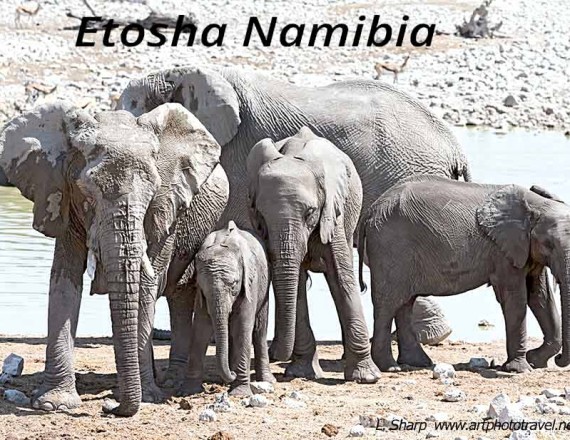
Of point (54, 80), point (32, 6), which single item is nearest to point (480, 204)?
point (54, 80)

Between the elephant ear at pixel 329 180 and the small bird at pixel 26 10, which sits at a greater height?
the small bird at pixel 26 10

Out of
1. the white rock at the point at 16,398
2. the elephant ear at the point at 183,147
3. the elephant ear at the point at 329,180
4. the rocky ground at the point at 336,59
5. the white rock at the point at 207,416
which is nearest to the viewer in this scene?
the white rock at the point at 207,416

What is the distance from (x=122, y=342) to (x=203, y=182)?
1.02 m

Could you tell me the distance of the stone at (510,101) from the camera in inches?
1057

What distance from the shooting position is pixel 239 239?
25.8ft

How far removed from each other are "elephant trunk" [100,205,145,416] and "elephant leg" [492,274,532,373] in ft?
8.79

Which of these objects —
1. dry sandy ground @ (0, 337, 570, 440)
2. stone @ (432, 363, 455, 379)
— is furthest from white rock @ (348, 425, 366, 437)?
stone @ (432, 363, 455, 379)

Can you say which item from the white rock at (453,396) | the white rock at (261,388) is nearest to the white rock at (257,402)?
the white rock at (261,388)

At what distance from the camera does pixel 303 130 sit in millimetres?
9000

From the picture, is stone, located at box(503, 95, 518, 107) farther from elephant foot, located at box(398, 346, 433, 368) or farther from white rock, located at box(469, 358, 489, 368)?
elephant foot, located at box(398, 346, 433, 368)

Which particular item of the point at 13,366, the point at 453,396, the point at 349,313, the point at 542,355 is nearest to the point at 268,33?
the point at 542,355

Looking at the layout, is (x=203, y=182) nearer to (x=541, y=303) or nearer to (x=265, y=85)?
(x=541, y=303)

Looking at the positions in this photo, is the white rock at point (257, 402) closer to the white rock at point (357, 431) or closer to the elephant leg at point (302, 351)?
the white rock at point (357, 431)

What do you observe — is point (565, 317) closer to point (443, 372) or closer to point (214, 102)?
point (443, 372)
